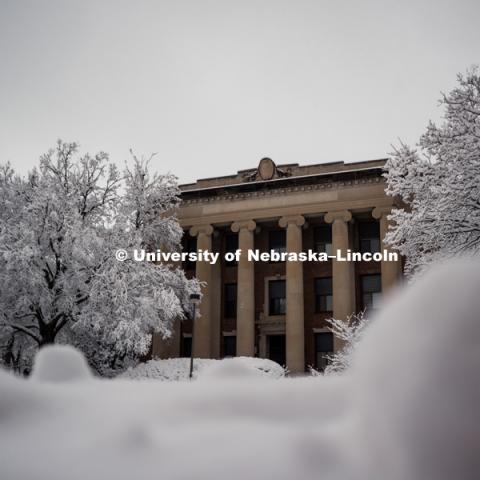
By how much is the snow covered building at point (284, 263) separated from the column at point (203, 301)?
0.06 meters

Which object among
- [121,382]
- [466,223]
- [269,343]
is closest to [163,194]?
[269,343]

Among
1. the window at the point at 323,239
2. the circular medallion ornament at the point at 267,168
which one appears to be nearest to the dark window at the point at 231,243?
the circular medallion ornament at the point at 267,168

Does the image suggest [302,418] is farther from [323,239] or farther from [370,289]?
[323,239]

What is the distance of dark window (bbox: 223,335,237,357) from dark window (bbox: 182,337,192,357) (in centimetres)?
222

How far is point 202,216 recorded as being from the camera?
122 feet

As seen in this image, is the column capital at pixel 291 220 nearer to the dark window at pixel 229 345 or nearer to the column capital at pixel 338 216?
the column capital at pixel 338 216

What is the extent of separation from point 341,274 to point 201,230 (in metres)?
9.74

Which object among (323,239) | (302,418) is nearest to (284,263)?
(323,239)

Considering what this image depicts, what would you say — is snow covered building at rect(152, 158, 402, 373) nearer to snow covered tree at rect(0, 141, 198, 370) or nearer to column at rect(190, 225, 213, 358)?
column at rect(190, 225, 213, 358)

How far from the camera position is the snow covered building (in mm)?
33281

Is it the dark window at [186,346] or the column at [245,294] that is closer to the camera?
the column at [245,294]

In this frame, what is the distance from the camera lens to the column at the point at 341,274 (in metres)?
31.8

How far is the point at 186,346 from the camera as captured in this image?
36.6 meters

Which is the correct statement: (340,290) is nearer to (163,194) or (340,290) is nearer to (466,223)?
(163,194)
